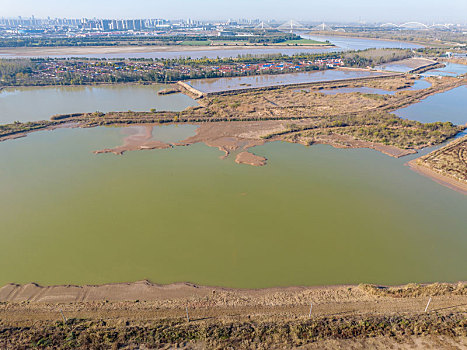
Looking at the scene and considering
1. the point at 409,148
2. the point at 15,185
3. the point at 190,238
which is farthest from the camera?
the point at 409,148

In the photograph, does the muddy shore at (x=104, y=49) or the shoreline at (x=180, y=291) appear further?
the muddy shore at (x=104, y=49)

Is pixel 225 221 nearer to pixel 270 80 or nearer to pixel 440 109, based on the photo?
pixel 440 109

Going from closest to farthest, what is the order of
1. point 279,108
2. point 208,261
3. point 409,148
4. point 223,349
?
point 223,349
point 208,261
point 409,148
point 279,108

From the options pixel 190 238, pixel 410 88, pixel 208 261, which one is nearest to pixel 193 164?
pixel 190 238

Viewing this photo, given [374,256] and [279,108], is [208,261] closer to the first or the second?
[374,256]

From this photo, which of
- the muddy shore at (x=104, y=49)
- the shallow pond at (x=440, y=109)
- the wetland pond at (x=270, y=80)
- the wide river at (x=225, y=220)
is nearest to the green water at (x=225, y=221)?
the wide river at (x=225, y=220)

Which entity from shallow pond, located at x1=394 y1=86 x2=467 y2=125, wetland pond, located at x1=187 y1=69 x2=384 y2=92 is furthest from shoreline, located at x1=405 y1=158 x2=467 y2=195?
wetland pond, located at x1=187 y1=69 x2=384 y2=92

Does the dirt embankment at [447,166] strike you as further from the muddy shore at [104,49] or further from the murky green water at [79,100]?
the muddy shore at [104,49]

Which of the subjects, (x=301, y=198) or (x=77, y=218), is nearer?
(x=77, y=218)
